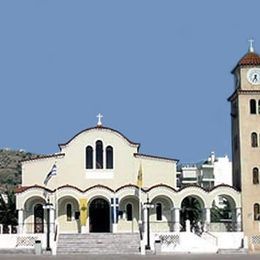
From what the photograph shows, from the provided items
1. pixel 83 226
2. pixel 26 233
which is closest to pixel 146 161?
pixel 83 226

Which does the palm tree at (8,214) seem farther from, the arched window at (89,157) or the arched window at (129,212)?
the arched window at (129,212)

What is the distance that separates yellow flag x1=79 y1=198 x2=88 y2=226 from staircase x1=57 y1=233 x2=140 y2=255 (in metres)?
2.98

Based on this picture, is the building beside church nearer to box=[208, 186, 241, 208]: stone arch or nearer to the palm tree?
the palm tree

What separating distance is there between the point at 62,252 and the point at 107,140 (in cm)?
1091

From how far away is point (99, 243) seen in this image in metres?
47.6

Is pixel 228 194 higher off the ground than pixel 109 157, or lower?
lower

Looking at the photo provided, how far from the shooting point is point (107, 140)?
54.4 m

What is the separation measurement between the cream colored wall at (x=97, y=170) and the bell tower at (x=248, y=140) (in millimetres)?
5453

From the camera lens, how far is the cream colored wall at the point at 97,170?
5391cm

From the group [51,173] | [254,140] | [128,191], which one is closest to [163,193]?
[128,191]

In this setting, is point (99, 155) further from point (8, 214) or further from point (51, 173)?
point (8, 214)

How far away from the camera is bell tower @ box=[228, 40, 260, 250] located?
5172 centimetres

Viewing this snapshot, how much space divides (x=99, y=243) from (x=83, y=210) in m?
5.11

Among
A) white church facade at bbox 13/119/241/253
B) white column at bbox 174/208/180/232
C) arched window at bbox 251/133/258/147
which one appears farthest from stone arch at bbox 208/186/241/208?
arched window at bbox 251/133/258/147
